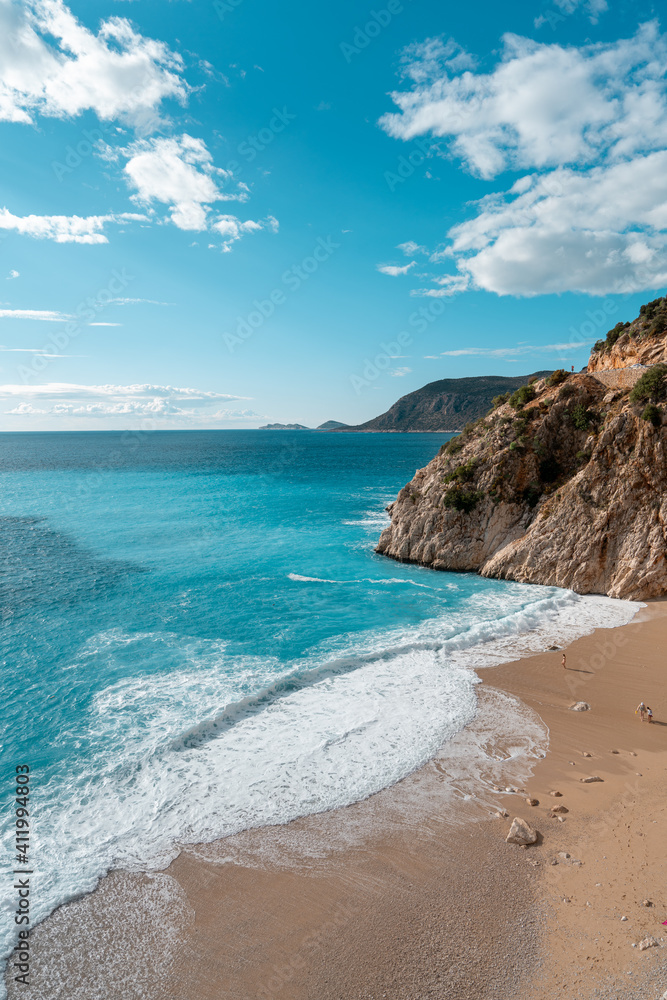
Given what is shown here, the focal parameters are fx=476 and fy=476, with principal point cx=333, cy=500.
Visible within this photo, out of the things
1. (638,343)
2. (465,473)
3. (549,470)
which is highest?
(638,343)

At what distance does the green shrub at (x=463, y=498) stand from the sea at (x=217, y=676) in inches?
164

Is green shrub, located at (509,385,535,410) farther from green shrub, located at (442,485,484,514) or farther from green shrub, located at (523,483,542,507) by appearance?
green shrub, located at (442,485,484,514)

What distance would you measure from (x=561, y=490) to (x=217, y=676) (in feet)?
68.5

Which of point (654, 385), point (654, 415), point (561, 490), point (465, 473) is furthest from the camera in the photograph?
point (465, 473)

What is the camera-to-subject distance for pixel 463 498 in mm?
29172

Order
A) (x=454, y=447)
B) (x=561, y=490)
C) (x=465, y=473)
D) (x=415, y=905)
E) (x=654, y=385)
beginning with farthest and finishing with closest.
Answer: (x=454, y=447) → (x=465, y=473) → (x=561, y=490) → (x=654, y=385) → (x=415, y=905)

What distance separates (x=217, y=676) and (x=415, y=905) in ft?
33.6

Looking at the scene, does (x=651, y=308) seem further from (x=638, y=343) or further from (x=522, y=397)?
(x=522, y=397)

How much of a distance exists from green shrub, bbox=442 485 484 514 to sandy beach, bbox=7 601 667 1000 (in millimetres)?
17566

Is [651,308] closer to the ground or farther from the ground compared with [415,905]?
farther from the ground

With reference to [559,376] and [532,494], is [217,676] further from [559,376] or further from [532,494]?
[559,376]

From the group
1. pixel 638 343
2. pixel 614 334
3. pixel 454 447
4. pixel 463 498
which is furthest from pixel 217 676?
pixel 614 334

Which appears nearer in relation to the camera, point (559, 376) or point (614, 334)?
point (559, 376)

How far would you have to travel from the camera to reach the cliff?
24.1 metres
